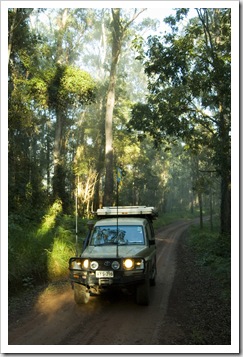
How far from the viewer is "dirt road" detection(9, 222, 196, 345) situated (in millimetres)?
5148

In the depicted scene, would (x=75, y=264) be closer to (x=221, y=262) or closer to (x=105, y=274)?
(x=105, y=274)

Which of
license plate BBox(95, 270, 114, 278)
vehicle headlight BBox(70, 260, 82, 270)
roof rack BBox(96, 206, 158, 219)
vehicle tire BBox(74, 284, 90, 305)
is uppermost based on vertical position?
roof rack BBox(96, 206, 158, 219)

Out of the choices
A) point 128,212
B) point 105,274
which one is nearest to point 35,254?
point 128,212

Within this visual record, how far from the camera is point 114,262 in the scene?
639cm

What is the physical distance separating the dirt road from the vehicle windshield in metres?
1.22

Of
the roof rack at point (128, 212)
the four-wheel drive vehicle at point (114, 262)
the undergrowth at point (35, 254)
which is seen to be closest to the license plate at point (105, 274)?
the four-wheel drive vehicle at point (114, 262)

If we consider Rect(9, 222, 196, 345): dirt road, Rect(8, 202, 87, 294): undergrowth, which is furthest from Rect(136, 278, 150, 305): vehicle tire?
Rect(8, 202, 87, 294): undergrowth

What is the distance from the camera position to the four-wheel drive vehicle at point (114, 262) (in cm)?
634

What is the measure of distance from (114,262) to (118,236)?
127 centimetres

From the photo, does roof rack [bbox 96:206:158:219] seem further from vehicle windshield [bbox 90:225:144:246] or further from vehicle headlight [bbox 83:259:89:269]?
vehicle headlight [bbox 83:259:89:269]

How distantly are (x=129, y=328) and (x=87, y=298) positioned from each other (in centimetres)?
157

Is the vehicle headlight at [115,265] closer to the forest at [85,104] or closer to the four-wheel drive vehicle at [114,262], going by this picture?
Result: the four-wheel drive vehicle at [114,262]
